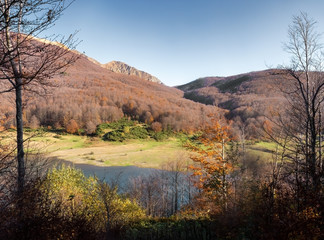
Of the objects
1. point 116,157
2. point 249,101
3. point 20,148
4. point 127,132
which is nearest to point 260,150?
point 249,101

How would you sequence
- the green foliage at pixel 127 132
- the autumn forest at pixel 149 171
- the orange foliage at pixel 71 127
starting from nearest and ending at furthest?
the autumn forest at pixel 149 171 → the orange foliage at pixel 71 127 → the green foliage at pixel 127 132

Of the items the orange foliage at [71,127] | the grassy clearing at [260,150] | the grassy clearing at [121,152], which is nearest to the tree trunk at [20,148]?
the grassy clearing at [121,152]

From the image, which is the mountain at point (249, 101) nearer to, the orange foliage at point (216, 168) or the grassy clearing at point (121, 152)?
the grassy clearing at point (121, 152)

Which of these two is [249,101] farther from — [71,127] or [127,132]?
[71,127]

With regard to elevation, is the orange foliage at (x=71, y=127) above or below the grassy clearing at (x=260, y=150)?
above

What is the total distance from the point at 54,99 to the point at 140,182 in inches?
2650

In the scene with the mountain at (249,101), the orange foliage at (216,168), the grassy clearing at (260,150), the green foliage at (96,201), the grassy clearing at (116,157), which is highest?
the mountain at (249,101)

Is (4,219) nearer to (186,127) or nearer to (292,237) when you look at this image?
(292,237)

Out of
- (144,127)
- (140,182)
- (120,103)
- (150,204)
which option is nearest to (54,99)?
(120,103)

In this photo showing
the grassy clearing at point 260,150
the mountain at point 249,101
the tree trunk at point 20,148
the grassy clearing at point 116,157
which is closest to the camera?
the tree trunk at point 20,148

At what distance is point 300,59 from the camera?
8727 mm

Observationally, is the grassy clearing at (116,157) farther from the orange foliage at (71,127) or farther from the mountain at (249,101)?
the mountain at (249,101)

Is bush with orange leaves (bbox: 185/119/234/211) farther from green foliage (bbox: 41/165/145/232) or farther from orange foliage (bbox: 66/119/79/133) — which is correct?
orange foliage (bbox: 66/119/79/133)

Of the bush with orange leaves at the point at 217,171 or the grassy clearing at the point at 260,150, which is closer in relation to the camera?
the bush with orange leaves at the point at 217,171
